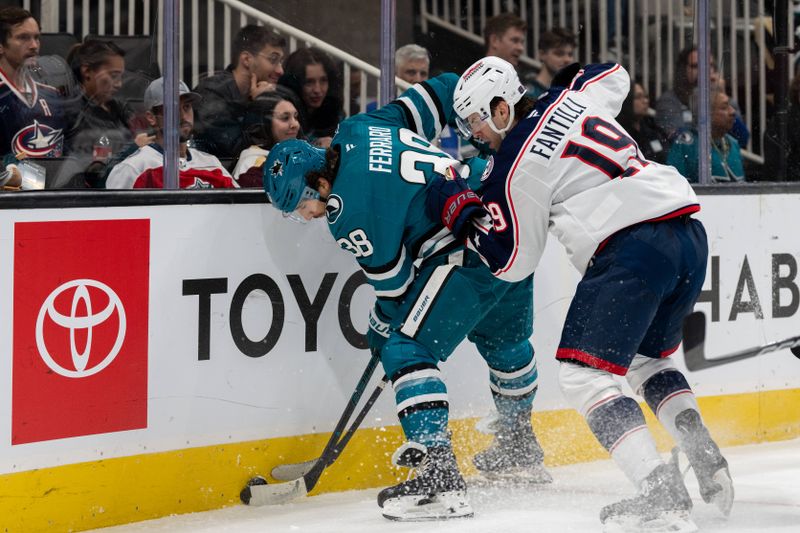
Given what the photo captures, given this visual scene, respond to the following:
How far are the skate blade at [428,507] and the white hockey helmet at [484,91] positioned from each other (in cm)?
92

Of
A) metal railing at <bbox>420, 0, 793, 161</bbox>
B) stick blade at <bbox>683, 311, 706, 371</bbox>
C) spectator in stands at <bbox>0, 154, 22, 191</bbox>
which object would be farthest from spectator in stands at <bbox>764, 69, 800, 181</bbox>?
spectator in stands at <bbox>0, 154, 22, 191</bbox>

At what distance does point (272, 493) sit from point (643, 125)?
1803mm

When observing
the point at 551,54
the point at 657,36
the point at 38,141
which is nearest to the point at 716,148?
the point at 657,36

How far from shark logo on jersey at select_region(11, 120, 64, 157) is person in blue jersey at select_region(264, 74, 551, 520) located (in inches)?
21.1

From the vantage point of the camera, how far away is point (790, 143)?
15.5ft

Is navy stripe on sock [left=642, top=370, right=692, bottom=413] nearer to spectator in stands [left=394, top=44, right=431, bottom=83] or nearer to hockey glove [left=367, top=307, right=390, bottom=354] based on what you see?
hockey glove [left=367, top=307, right=390, bottom=354]

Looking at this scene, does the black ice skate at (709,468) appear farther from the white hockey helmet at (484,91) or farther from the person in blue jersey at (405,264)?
the white hockey helmet at (484,91)

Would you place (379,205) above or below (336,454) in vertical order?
above

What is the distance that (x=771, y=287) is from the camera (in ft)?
14.9

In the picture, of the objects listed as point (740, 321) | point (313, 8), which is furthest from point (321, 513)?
point (740, 321)

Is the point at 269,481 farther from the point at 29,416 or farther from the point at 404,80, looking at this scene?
the point at 404,80

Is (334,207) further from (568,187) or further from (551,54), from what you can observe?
(551,54)

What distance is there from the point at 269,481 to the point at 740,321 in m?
1.77

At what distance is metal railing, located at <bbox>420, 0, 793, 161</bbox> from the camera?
4.38m
